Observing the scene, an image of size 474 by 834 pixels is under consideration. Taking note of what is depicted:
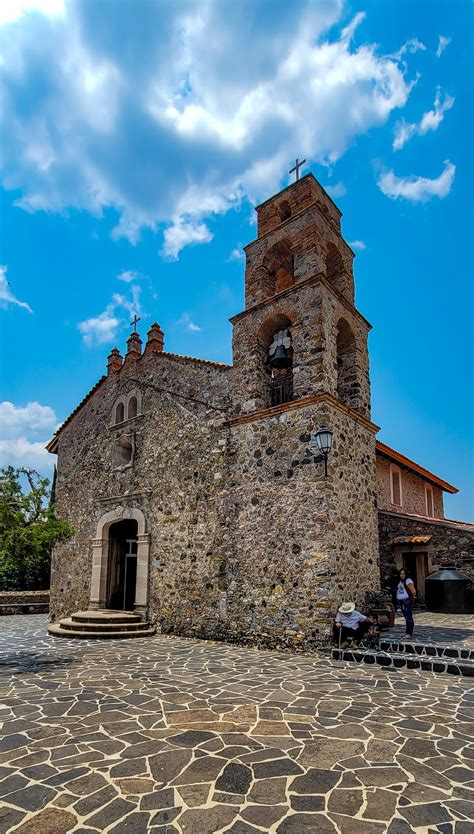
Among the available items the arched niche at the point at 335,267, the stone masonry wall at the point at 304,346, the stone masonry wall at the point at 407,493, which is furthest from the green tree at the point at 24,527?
the stone masonry wall at the point at 407,493

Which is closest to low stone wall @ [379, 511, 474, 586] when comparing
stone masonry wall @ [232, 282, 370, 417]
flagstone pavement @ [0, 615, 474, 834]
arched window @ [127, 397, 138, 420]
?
stone masonry wall @ [232, 282, 370, 417]

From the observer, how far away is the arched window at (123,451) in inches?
600

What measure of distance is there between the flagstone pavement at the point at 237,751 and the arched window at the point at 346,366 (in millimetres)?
6182

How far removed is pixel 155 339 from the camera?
49.6 feet

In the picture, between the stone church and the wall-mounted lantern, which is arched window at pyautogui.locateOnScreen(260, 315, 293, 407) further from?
the wall-mounted lantern

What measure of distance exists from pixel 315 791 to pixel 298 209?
37.8 ft

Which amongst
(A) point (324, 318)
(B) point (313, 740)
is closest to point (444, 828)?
(B) point (313, 740)

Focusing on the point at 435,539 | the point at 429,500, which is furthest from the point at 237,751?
the point at 429,500

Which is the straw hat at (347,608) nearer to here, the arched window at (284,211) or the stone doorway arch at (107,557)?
the stone doorway arch at (107,557)

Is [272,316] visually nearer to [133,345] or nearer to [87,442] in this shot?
[133,345]

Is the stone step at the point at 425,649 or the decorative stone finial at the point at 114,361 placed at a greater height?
the decorative stone finial at the point at 114,361

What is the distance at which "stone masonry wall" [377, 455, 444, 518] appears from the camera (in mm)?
17406

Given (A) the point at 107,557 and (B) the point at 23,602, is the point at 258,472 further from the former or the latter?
(B) the point at 23,602

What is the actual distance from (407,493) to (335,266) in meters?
10.9
